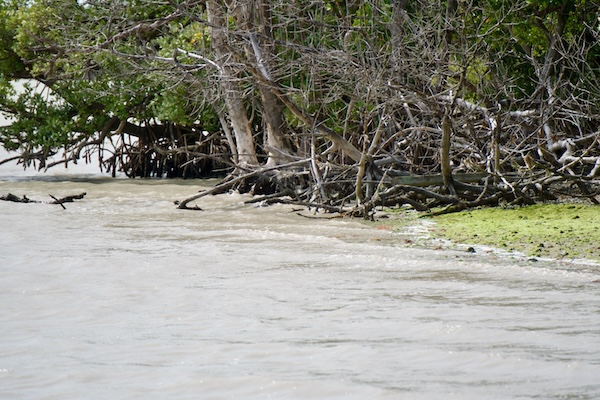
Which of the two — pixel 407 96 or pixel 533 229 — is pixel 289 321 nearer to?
pixel 533 229

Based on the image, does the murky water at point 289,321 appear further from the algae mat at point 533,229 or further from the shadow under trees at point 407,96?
the shadow under trees at point 407,96

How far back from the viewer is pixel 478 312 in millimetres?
4930

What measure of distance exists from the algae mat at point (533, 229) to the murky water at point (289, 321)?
545 mm

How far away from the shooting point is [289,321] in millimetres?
4840

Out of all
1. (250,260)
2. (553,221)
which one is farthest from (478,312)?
(553,221)

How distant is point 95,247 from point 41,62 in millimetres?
11020

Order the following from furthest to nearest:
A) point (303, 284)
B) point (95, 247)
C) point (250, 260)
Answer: point (95, 247), point (250, 260), point (303, 284)

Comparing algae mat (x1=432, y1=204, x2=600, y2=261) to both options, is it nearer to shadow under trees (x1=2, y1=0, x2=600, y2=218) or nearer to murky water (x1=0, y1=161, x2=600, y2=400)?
shadow under trees (x1=2, y1=0, x2=600, y2=218)

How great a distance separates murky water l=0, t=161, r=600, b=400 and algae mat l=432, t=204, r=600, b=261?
54 cm

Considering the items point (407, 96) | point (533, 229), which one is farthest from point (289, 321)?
point (407, 96)

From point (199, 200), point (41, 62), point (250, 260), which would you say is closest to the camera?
point (250, 260)

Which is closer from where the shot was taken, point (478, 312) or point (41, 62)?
point (478, 312)

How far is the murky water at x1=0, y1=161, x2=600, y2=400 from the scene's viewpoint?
3.68 meters

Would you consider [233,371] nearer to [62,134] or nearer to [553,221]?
[553,221]
